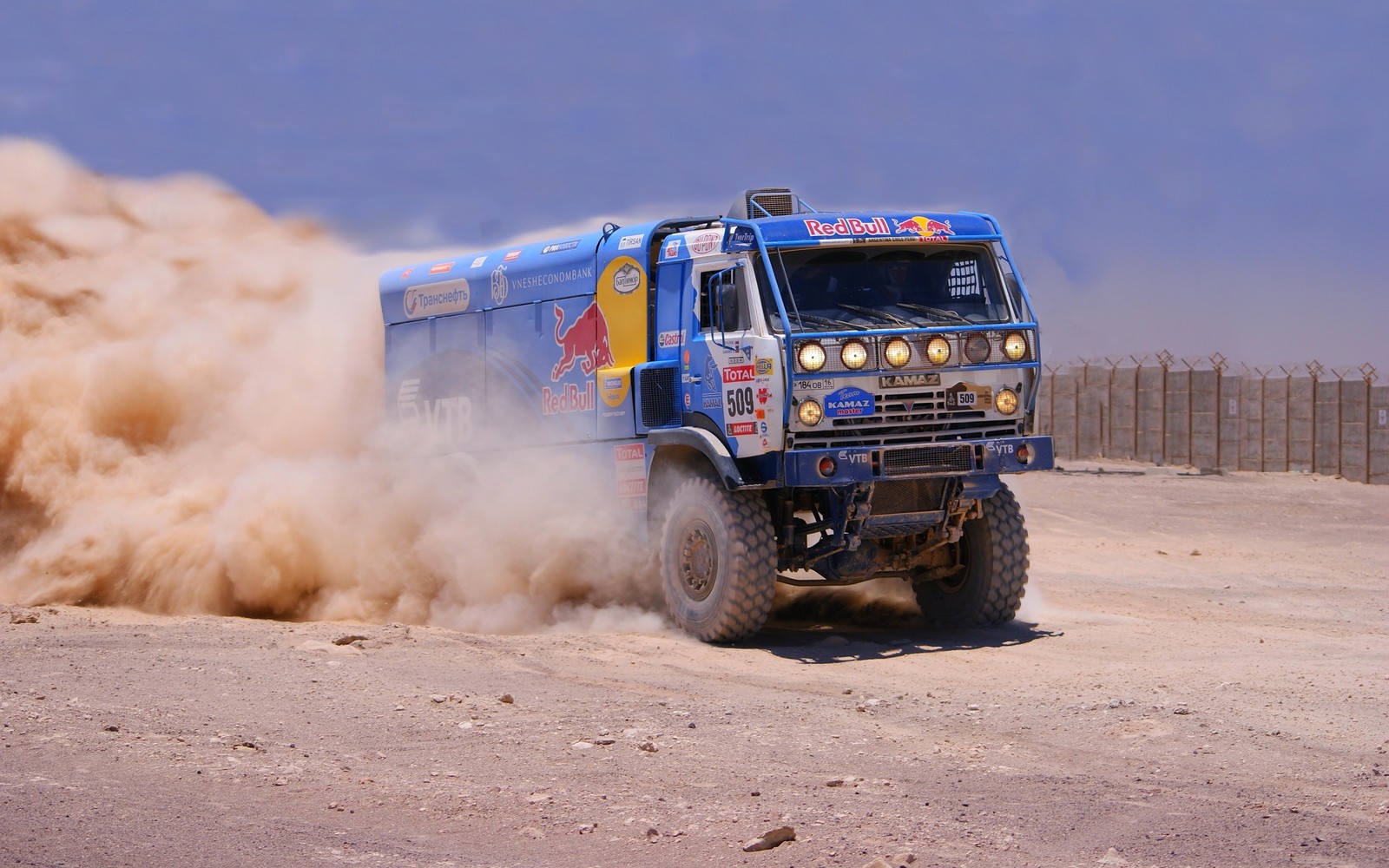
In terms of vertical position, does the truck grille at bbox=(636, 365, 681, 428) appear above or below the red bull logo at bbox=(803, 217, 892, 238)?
below

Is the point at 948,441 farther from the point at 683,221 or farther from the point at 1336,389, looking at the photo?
the point at 1336,389

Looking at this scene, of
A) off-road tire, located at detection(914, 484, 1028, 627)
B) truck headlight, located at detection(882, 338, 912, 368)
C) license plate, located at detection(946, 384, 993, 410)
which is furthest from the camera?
off-road tire, located at detection(914, 484, 1028, 627)

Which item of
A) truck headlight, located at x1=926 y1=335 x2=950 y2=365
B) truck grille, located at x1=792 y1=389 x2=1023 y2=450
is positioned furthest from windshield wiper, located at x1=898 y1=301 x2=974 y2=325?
truck grille, located at x1=792 y1=389 x2=1023 y2=450

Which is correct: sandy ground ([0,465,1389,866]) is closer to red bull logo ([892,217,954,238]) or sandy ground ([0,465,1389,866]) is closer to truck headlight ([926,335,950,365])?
truck headlight ([926,335,950,365])

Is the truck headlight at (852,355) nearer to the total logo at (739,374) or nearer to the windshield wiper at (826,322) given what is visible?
the windshield wiper at (826,322)

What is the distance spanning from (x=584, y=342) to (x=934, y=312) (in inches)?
121

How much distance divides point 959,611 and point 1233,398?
22.3m

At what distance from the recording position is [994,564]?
37.2 feet

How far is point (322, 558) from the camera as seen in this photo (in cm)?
1292

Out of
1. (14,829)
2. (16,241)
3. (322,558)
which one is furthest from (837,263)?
(16,241)

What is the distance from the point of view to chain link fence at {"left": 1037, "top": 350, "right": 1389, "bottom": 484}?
97.4 feet

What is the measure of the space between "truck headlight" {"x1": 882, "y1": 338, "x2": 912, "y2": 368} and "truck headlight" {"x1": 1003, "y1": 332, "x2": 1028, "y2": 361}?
86cm

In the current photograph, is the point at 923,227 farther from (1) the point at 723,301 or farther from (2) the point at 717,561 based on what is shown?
(2) the point at 717,561

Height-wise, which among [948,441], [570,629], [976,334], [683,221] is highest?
[683,221]
